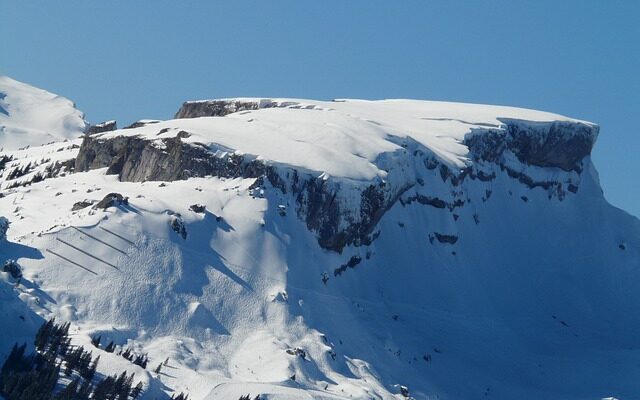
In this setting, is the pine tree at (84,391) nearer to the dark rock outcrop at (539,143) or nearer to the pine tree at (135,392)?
the pine tree at (135,392)

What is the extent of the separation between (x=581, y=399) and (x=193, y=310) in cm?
3727

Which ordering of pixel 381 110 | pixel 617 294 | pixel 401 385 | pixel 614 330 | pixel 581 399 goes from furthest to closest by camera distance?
pixel 381 110 → pixel 617 294 → pixel 614 330 → pixel 581 399 → pixel 401 385

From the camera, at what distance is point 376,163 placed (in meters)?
116

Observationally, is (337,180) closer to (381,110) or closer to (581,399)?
(581,399)

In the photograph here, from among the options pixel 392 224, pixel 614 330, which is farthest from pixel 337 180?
pixel 614 330

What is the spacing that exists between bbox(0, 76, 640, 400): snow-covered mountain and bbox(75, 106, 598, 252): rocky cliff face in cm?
23

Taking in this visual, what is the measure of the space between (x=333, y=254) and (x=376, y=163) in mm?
14083

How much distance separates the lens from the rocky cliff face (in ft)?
346

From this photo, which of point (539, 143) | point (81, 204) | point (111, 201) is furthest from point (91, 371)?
point (539, 143)

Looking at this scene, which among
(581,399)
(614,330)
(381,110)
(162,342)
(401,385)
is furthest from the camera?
(381,110)

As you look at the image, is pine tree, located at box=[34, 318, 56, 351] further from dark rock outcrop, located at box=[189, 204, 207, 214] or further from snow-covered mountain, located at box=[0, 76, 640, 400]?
dark rock outcrop, located at box=[189, 204, 207, 214]

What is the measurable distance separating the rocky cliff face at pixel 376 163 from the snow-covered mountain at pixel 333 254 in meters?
0.23

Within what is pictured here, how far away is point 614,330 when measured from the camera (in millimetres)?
124812

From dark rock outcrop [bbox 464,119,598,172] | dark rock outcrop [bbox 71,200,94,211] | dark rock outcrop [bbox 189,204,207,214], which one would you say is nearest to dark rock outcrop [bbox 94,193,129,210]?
dark rock outcrop [bbox 71,200,94,211]
